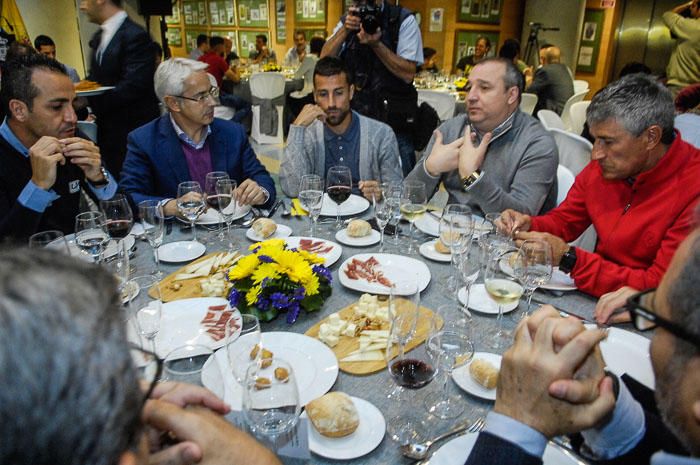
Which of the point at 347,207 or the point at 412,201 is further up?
the point at 412,201

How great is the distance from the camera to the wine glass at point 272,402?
0.86 m

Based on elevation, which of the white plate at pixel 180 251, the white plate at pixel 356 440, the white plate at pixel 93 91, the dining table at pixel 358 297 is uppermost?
the white plate at pixel 93 91

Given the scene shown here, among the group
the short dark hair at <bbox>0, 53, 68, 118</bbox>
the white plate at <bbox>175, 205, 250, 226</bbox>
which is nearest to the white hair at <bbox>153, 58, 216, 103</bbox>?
the short dark hair at <bbox>0, 53, 68, 118</bbox>

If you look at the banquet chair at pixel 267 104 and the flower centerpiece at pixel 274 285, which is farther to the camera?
the banquet chair at pixel 267 104

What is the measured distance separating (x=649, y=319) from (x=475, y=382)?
0.49m

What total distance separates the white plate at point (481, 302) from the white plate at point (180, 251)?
988mm

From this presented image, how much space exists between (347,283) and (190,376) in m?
0.62

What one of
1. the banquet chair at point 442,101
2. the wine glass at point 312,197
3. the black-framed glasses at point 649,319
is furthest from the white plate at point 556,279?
the banquet chair at point 442,101

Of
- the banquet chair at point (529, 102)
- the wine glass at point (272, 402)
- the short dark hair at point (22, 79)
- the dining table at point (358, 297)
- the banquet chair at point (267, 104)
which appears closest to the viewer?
the wine glass at point (272, 402)

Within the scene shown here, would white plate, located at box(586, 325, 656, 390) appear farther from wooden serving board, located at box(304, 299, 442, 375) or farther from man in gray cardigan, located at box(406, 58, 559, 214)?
man in gray cardigan, located at box(406, 58, 559, 214)

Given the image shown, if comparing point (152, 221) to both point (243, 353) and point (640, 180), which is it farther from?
point (640, 180)

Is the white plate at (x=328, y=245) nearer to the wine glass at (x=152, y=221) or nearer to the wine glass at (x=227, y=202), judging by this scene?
the wine glass at (x=227, y=202)

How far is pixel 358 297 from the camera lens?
151 cm

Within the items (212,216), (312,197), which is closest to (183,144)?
(212,216)
